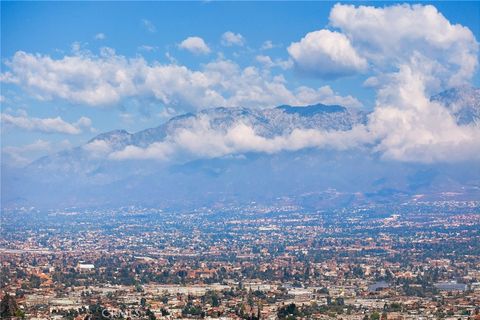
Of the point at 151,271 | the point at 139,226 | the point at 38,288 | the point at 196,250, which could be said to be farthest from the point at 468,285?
the point at 139,226

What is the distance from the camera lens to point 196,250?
128 metres

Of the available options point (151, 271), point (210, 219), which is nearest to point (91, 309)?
point (151, 271)

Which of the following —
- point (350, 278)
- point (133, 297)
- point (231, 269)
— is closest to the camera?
point (133, 297)

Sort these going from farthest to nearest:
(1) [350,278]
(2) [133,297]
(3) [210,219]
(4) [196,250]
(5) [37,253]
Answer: (3) [210,219] < (4) [196,250] < (5) [37,253] < (1) [350,278] < (2) [133,297]

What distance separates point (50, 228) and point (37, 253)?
54.8 metres

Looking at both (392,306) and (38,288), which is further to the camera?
(38,288)

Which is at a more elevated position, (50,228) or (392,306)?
(50,228)

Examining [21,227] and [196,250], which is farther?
[21,227]

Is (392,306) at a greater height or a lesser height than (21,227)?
lesser

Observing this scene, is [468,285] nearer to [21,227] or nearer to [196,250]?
[196,250]

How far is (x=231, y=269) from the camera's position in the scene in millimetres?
100125

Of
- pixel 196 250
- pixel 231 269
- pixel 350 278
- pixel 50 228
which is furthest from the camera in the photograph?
pixel 50 228

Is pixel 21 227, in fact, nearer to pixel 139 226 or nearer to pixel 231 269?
pixel 139 226

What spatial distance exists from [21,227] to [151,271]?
A: 82040 mm
